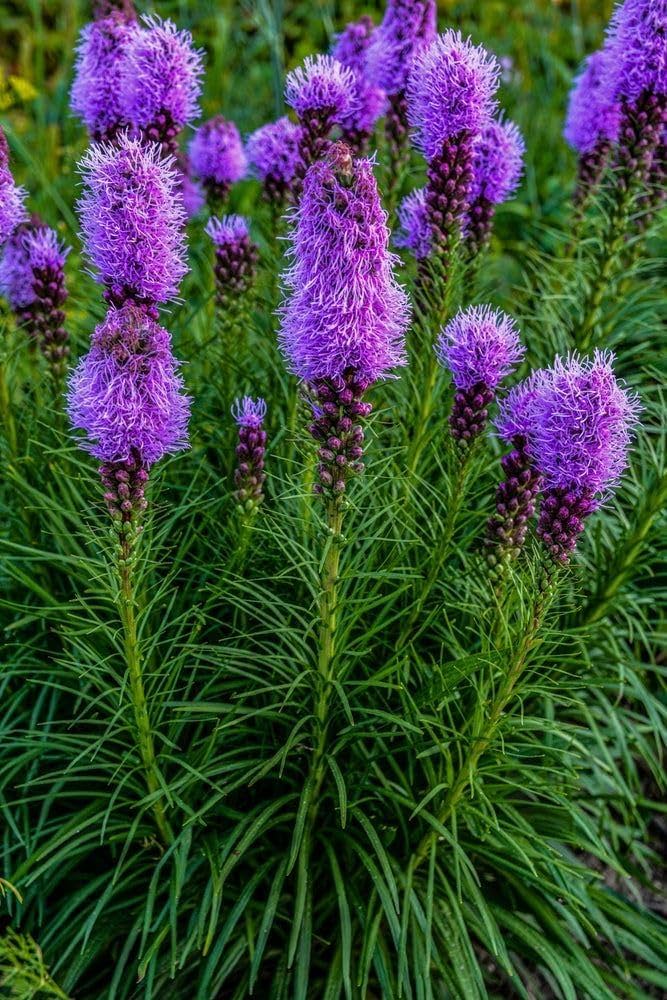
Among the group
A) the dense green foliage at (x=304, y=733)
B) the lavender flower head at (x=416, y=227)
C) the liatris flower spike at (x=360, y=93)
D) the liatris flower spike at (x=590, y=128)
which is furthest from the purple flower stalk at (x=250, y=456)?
the liatris flower spike at (x=590, y=128)

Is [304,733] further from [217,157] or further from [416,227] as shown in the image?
[217,157]

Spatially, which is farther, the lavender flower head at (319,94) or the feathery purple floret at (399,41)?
the feathery purple floret at (399,41)

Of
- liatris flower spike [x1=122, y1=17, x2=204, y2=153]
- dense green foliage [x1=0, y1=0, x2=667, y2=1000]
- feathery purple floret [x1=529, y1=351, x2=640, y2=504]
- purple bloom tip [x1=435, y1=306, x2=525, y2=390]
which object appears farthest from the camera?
liatris flower spike [x1=122, y1=17, x2=204, y2=153]

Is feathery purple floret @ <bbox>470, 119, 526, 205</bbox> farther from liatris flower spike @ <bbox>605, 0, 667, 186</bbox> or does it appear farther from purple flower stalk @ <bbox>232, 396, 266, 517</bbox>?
purple flower stalk @ <bbox>232, 396, 266, 517</bbox>

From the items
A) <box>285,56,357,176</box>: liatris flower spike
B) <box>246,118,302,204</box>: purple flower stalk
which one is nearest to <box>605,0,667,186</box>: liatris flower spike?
<box>285,56,357,176</box>: liatris flower spike

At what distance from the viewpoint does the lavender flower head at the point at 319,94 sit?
2555 millimetres

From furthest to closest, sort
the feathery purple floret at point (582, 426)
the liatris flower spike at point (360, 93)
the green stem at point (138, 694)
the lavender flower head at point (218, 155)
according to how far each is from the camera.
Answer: the lavender flower head at point (218, 155), the liatris flower spike at point (360, 93), the green stem at point (138, 694), the feathery purple floret at point (582, 426)

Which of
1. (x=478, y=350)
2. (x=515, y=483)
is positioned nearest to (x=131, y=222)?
(x=478, y=350)

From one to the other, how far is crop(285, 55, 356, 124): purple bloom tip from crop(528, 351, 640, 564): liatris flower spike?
1069mm

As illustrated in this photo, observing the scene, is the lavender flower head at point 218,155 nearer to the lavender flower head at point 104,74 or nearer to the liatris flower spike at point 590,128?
the lavender flower head at point 104,74

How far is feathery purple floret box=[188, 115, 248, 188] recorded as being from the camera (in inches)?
128

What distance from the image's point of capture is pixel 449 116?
7.83ft

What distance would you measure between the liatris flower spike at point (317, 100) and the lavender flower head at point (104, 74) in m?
0.48

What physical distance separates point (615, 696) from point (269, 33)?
3136 millimetres
